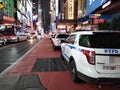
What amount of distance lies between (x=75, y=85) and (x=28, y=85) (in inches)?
63.3

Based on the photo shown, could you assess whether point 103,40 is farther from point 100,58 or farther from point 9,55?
point 9,55

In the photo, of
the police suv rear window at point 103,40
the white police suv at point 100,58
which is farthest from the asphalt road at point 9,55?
the police suv rear window at point 103,40

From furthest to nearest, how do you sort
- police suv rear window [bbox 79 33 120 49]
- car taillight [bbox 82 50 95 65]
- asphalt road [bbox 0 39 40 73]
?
asphalt road [bbox 0 39 40 73], police suv rear window [bbox 79 33 120 49], car taillight [bbox 82 50 95 65]

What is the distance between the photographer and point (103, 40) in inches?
333

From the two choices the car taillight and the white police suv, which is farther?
the car taillight

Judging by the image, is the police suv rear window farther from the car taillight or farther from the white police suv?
the car taillight

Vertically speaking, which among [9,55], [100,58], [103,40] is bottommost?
[9,55]

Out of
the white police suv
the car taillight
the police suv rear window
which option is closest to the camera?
the white police suv

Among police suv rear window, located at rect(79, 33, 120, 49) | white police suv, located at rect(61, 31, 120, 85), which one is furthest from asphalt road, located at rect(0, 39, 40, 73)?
police suv rear window, located at rect(79, 33, 120, 49)

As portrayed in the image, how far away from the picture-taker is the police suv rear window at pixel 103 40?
27.2 feet

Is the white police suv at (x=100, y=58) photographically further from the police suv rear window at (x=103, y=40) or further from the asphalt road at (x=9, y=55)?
the asphalt road at (x=9, y=55)

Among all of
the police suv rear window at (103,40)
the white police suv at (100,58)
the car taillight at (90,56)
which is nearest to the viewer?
the white police suv at (100,58)

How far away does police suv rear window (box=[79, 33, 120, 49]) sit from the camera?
8297 millimetres

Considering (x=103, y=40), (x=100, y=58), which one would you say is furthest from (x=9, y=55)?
(x=100, y=58)
